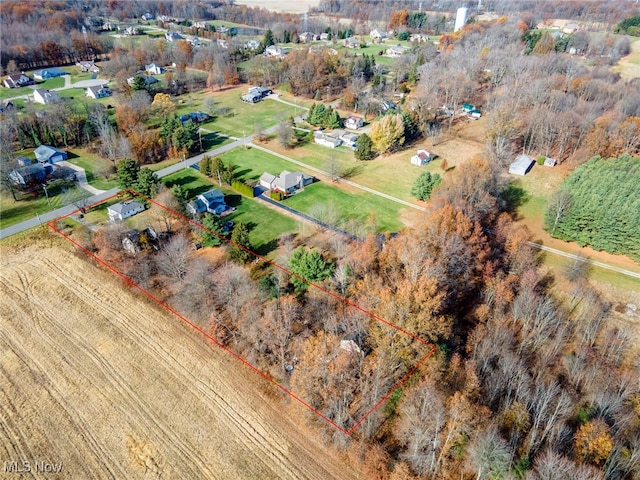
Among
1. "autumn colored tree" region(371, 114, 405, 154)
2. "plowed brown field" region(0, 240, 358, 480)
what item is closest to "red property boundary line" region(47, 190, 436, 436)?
"plowed brown field" region(0, 240, 358, 480)

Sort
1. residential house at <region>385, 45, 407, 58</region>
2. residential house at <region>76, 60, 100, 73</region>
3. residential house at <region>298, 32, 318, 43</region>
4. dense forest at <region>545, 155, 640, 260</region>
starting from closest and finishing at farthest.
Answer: dense forest at <region>545, 155, 640, 260</region>
residential house at <region>76, 60, 100, 73</region>
residential house at <region>385, 45, 407, 58</region>
residential house at <region>298, 32, 318, 43</region>

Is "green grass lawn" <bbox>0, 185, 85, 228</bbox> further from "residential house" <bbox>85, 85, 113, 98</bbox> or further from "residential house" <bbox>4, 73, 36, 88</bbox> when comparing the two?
"residential house" <bbox>4, 73, 36, 88</bbox>

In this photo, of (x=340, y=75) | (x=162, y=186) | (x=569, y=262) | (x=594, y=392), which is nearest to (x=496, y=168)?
(x=569, y=262)

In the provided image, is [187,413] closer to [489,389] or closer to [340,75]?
[489,389]

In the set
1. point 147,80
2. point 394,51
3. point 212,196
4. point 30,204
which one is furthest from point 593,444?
point 394,51

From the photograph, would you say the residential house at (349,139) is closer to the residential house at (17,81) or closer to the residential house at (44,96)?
the residential house at (44,96)

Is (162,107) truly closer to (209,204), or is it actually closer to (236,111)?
(236,111)
